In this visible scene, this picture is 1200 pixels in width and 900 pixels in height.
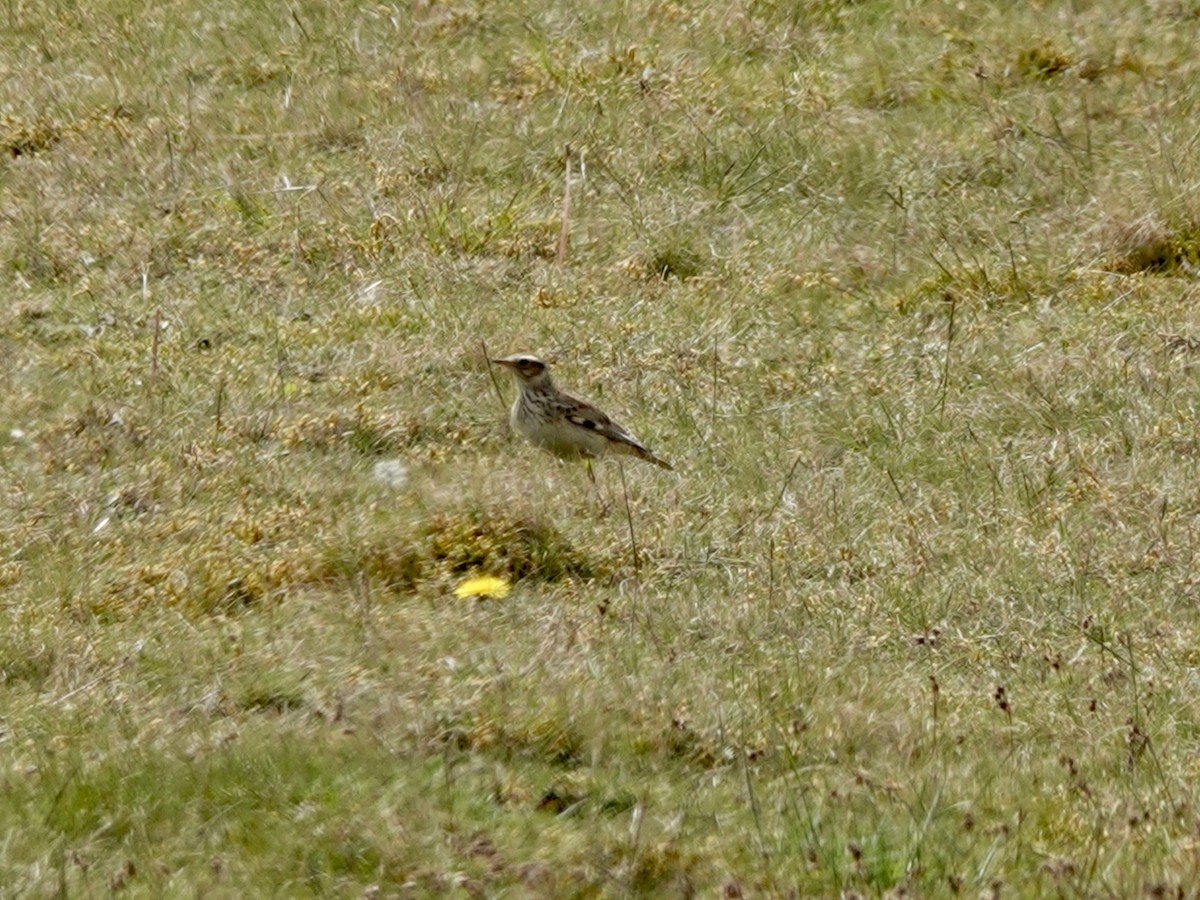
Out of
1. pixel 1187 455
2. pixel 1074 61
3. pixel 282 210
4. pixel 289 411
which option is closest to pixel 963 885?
pixel 1187 455

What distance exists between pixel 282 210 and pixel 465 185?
39.9 inches

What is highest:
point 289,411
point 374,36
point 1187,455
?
point 374,36

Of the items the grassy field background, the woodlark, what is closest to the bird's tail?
the woodlark

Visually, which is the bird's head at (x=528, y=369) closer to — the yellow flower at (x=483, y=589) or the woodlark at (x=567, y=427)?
the woodlark at (x=567, y=427)

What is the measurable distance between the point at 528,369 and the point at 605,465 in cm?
73

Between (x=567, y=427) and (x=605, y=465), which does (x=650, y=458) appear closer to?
(x=605, y=465)

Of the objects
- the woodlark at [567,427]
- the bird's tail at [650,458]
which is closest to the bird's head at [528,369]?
the woodlark at [567,427]

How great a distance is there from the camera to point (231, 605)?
873 cm

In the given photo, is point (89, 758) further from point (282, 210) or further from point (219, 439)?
point (282, 210)

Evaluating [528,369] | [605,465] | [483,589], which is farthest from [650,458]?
[483,589]

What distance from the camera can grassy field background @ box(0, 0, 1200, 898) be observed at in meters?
6.80

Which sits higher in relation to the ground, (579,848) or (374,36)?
(374,36)

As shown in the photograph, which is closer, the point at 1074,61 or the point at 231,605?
the point at 231,605

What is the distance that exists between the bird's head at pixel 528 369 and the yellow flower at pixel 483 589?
190cm
